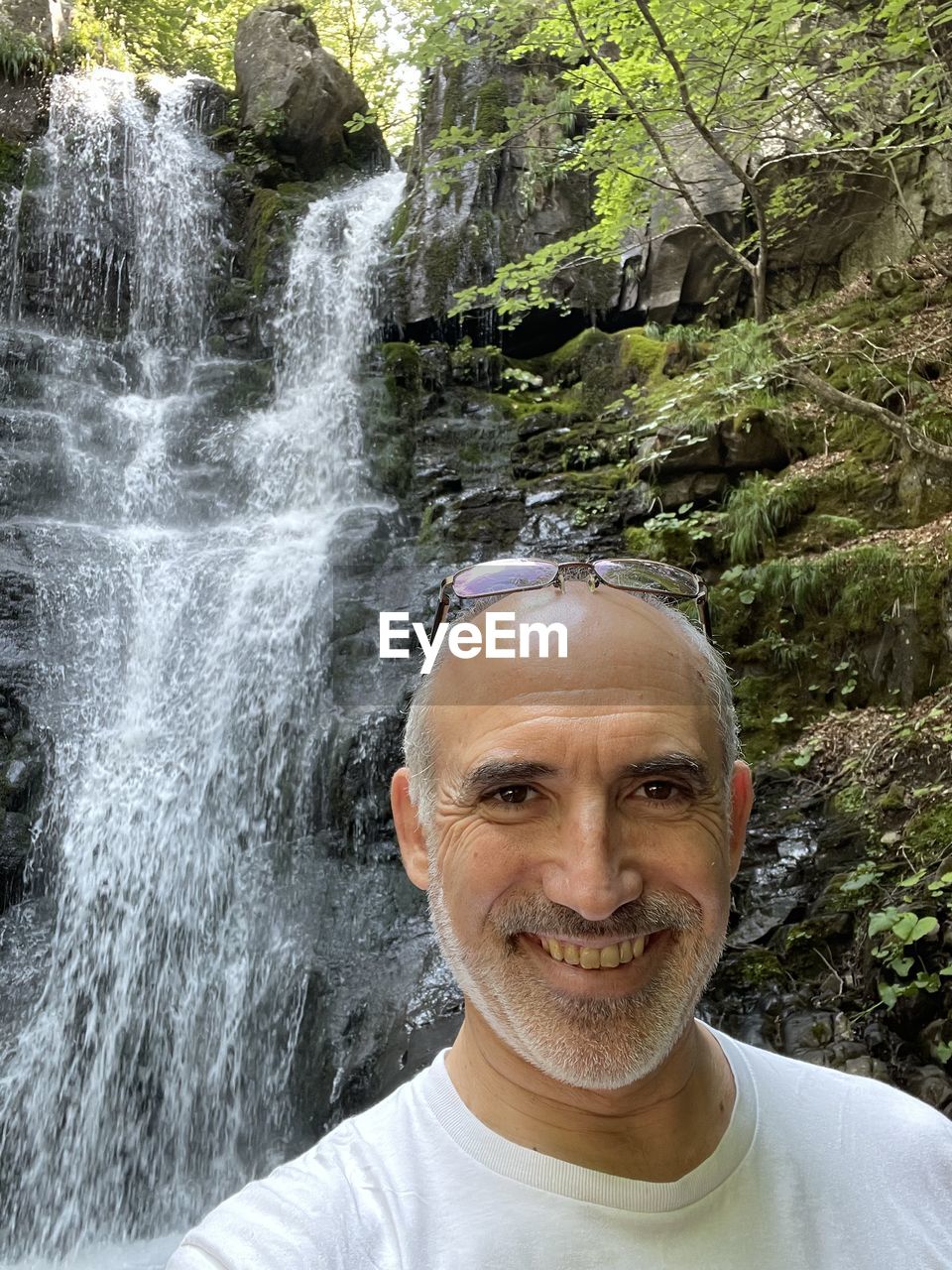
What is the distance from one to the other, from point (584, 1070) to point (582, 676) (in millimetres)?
462

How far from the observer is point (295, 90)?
13.4 m

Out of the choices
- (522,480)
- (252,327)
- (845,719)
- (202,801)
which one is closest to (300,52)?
(252,327)

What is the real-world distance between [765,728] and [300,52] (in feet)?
41.2

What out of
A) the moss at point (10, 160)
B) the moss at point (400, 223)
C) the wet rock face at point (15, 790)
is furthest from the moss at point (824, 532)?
the moss at point (10, 160)

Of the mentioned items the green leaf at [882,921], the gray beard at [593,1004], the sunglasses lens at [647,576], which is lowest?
the green leaf at [882,921]

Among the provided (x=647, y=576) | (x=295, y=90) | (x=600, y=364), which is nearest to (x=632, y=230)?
(x=600, y=364)

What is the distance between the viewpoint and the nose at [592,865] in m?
1.06

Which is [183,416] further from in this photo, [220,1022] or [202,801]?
[220,1022]

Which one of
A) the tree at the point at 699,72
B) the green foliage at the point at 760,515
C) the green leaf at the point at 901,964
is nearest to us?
the green leaf at the point at 901,964

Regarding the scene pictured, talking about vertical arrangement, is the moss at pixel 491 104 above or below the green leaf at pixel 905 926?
above

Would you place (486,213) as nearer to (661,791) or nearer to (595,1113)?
(661,791)

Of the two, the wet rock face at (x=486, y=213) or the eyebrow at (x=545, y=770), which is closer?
the eyebrow at (x=545, y=770)

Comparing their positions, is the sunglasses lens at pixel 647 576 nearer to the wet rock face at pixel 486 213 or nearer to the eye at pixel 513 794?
the eye at pixel 513 794

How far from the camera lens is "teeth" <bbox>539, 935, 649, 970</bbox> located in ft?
3.58
